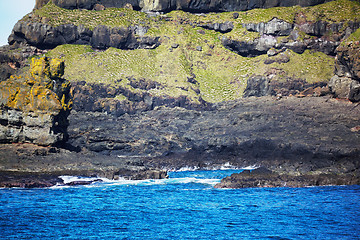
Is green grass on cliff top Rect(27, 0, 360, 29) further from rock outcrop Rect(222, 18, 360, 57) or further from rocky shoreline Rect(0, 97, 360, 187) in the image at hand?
rocky shoreline Rect(0, 97, 360, 187)

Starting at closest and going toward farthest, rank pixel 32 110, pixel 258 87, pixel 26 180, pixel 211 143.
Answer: pixel 26 180 → pixel 32 110 → pixel 211 143 → pixel 258 87

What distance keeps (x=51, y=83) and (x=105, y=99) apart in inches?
1935

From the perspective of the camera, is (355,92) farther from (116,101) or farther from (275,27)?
(116,101)

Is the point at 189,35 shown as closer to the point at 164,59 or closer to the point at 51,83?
the point at 164,59

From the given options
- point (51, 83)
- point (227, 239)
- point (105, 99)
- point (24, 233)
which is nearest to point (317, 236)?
point (227, 239)

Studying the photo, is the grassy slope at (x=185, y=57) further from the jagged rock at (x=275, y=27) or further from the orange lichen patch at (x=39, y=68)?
the orange lichen patch at (x=39, y=68)

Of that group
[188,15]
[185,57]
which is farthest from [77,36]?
[188,15]

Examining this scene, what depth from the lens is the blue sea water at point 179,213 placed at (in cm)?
3766

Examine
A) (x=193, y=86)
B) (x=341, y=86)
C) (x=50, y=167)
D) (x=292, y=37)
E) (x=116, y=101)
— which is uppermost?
(x=292, y=37)

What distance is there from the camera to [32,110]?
76938 millimetres

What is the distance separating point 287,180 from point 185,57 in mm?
100385

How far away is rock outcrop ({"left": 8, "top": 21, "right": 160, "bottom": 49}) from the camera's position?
152250 millimetres

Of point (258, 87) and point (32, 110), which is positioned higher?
point (32, 110)

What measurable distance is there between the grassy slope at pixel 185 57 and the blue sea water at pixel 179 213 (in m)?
→ 80.2
